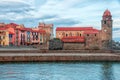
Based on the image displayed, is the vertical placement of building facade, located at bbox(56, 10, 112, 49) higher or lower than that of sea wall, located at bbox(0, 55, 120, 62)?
higher

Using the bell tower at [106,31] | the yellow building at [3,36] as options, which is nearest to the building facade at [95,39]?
the bell tower at [106,31]

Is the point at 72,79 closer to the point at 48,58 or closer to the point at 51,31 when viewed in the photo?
the point at 48,58

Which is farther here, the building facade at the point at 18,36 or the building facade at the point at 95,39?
the building facade at the point at 18,36

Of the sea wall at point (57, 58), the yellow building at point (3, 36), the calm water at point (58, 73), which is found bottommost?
the calm water at point (58, 73)

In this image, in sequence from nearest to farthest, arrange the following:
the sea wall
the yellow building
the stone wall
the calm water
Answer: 1. the calm water
2. the sea wall
3. the stone wall
4. the yellow building

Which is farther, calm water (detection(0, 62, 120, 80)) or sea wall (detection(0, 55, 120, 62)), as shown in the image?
sea wall (detection(0, 55, 120, 62))

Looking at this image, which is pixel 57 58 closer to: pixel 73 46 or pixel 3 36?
pixel 73 46

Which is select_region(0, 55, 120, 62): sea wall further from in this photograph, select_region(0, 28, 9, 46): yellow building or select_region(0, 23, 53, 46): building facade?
select_region(0, 23, 53, 46): building facade

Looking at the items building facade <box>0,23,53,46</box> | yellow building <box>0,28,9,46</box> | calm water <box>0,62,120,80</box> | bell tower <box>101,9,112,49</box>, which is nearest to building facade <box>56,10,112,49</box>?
bell tower <box>101,9,112,49</box>

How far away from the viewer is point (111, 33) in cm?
9831

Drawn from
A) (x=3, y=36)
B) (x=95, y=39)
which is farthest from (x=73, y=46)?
(x=3, y=36)

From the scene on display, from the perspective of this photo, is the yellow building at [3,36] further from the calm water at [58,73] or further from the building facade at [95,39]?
the calm water at [58,73]

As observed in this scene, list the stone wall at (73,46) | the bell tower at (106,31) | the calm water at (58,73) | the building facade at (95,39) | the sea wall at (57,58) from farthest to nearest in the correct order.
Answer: the bell tower at (106,31) < the building facade at (95,39) < the stone wall at (73,46) < the sea wall at (57,58) < the calm water at (58,73)

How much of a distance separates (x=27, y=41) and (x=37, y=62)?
64.6 m
